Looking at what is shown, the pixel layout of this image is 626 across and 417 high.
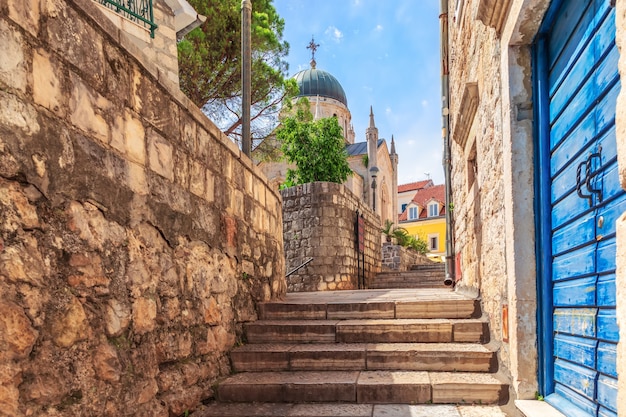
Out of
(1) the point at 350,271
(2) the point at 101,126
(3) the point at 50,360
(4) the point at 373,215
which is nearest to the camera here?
(3) the point at 50,360

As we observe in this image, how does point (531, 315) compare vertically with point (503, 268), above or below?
below

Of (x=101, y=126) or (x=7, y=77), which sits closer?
(x=7, y=77)

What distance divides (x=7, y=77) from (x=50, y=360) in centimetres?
107

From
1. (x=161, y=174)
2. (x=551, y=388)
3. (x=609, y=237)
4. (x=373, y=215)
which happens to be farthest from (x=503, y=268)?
(x=373, y=215)

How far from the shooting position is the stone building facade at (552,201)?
1.79 metres

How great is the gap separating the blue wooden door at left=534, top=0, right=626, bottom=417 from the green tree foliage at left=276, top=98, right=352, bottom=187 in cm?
844

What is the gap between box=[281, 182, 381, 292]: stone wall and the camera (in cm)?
927

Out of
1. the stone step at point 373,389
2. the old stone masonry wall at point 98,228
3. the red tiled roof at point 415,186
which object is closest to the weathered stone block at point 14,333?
the old stone masonry wall at point 98,228

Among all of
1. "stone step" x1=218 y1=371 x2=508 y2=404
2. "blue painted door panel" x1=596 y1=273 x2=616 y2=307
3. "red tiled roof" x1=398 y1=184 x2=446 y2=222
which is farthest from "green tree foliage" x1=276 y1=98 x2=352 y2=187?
"red tiled roof" x1=398 y1=184 x2=446 y2=222

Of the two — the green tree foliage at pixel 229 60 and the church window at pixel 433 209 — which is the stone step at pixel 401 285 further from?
the church window at pixel 433 209

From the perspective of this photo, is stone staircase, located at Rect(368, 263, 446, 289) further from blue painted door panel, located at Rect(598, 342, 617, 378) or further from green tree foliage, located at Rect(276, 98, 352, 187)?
blue painted door panel, located at Rect(598, 342, 617, 378)

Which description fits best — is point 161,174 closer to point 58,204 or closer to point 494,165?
point 58,204

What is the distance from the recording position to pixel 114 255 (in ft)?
7.16

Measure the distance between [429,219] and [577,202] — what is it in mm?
28604
